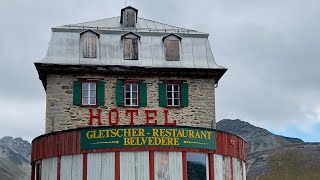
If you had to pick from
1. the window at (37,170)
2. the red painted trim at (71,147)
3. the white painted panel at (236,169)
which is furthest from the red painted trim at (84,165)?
the white painted panel at (236,169)

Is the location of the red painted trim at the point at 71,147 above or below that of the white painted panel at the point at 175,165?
above

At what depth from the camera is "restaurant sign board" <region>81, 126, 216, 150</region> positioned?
781 inches

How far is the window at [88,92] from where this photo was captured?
95.0 ft

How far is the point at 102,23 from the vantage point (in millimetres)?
32844

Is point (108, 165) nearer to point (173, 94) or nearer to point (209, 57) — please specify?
point (173, 94)

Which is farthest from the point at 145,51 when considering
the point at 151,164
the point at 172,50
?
the point at 151,164

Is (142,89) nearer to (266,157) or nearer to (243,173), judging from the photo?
(243,173)

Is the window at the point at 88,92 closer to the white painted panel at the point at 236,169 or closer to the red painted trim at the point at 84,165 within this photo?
the red painted trim at the point at 84,165

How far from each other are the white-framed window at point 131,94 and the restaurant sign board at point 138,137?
9.36m

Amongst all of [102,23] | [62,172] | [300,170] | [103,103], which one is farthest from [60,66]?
[300,170]

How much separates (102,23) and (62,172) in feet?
46.7

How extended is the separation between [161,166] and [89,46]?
476 inches

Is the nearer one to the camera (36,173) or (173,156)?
(173,156)

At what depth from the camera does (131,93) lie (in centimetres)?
2977
